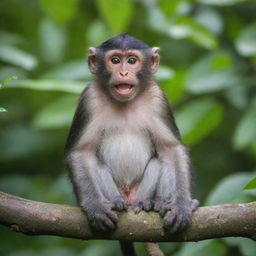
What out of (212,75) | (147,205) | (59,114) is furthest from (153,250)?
(212,75)

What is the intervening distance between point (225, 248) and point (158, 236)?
45.6 inches

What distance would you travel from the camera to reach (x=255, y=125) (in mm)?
8664

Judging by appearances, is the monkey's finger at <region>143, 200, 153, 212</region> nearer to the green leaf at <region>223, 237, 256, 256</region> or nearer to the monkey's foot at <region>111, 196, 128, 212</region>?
the monkey's foot at <region>111, 196, 128, 212</region>

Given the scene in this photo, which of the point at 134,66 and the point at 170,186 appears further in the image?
the point at 134,66

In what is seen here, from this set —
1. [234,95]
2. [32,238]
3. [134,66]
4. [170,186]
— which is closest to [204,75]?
[234,95]

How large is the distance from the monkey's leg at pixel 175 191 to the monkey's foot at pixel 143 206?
2.7 inches

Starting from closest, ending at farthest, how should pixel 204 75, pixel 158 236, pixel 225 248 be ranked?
1. pixel 158 236
2. pixel 225 248
3. pixel 204 75

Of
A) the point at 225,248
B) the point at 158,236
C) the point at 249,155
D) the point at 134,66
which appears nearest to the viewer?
the point at 158,236

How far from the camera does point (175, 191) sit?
25.2ft

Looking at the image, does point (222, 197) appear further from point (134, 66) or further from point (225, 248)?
point (134, 66)

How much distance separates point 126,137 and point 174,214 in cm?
154

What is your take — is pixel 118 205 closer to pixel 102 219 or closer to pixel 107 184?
pixel 102 219

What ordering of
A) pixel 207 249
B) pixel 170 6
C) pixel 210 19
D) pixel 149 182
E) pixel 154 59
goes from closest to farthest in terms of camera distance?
pixel 207 249, pixel 149 182, pixel 154 59, pixel 170 6, pixel 210 19

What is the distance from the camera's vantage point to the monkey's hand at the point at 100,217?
6.73 m
